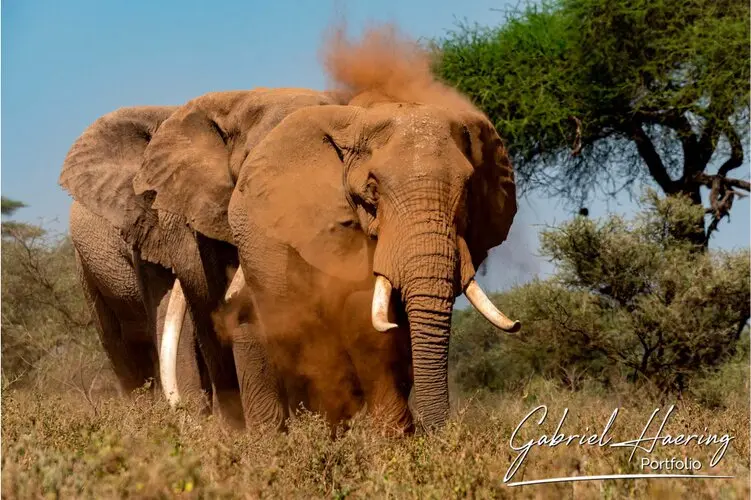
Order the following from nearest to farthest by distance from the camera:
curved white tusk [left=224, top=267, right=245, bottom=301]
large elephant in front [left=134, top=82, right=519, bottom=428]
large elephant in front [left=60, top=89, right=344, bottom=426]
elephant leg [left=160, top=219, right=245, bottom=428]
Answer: large elephant in front [left=134, top=82, right=519, bottom=428], curved white tusk [left=224, top=267, right=245, bottom=301], large elephant in front [left=60, top=89, right=344, bottom=426], elephant leg [left=160, top=219, right=245, bottom=428]

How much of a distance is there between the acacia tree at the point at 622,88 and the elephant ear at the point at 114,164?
6870 mm

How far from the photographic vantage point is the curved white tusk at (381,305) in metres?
6.64

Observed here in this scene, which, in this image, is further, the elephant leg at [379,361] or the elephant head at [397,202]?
the elephant leg at [379,361]

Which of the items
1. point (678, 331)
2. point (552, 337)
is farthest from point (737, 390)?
point (552, 337)

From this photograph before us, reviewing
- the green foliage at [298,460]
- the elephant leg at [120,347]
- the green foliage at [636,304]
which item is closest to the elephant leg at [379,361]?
the green foliage at [298,460]

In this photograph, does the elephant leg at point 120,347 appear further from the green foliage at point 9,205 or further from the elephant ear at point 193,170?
the green foliage at point 9,205

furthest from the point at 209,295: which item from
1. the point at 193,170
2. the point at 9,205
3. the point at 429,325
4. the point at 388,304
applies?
the point at 9,205

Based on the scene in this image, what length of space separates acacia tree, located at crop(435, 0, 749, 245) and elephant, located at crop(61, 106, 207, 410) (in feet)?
22.2

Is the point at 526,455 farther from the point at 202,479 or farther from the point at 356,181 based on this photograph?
the point at 356,181

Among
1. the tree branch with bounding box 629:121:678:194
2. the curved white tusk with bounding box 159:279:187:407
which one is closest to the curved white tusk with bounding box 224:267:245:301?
the curved white tusk with bounding box 159:279:187:407

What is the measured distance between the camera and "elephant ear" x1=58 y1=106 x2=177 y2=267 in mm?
9734

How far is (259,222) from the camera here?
7535 millimetres

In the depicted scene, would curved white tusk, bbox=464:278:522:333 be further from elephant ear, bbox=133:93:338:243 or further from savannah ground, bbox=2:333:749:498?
elephant ear, bbox=133:93:338:243

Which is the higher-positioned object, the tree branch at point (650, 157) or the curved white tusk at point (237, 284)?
the curved white tusk at point (237, 284)
